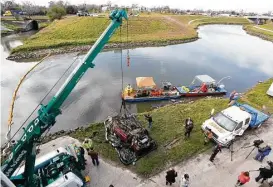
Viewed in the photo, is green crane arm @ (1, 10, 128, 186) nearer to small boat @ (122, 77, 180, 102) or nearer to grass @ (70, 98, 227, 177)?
grass @ (70, 98, 227, 177)

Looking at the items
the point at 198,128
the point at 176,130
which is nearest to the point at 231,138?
the point at 198,128

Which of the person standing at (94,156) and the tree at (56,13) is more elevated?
the tree at (56,13)

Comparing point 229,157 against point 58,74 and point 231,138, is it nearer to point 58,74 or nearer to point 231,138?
point 231,138

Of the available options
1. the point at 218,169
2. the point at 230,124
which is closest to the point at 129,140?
the point at 218,169

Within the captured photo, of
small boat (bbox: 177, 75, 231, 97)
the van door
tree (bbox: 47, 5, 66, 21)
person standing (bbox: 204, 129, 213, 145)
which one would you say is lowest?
small boat (bbox: 177, 75, 231, 97)

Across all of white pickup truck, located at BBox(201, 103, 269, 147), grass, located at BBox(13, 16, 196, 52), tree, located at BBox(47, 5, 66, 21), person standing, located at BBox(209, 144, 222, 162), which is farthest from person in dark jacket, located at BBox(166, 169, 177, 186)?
tree, located at BBox(47, 5, 66, 21)

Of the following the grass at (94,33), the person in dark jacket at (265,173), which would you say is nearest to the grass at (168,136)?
the person in dark jacket at (265,173)

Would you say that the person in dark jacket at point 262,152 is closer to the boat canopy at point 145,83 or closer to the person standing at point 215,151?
the person standing at point 215,151
